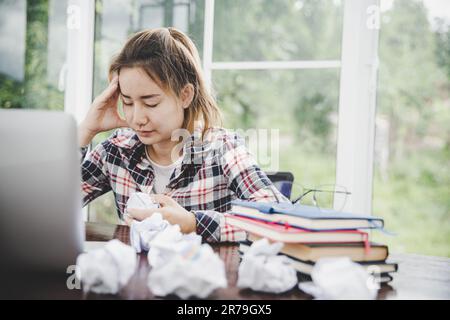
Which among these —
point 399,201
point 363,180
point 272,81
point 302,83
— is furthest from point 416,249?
point 272,81

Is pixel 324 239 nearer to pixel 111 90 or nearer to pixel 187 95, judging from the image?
pixel 187 95

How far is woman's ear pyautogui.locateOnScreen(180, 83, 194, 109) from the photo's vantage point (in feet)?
4.95

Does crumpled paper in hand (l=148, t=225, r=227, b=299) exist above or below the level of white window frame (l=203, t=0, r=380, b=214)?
below

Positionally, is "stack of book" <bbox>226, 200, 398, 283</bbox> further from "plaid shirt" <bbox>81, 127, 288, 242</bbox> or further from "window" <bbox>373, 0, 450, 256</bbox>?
"window" <bbox>373, 0, 450, 256</bbox>

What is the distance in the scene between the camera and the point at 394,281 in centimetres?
76

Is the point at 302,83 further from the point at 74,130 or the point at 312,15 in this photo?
the point at 74,130

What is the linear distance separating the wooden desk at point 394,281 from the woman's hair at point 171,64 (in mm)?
564

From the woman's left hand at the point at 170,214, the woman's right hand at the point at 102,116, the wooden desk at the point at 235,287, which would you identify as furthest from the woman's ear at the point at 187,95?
the wooden desk at the point at 235,287

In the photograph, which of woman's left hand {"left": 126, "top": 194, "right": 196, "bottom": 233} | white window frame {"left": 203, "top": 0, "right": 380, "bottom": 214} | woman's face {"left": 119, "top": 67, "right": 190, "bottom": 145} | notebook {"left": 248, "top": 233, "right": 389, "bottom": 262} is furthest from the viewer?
white window frame {"left": 203, "top": 0, "right": 380, "bottom": 214}

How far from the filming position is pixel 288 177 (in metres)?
1.41

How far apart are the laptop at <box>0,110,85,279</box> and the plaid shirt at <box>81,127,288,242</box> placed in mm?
747

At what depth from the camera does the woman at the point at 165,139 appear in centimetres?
138

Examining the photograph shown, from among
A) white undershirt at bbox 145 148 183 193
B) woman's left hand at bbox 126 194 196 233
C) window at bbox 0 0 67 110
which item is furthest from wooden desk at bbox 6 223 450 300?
window at bbox 0 0 67 110

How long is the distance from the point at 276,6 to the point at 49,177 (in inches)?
96.5
